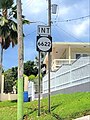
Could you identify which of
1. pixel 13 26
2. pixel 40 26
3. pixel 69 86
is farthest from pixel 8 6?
pixel 40 26

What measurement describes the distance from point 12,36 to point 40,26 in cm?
2175

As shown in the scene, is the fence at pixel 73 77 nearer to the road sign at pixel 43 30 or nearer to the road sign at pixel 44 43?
the road sign at pixel 44 43

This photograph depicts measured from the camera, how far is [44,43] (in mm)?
17719

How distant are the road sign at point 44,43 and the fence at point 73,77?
4504mm

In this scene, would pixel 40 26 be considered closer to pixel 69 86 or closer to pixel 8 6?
pixel 69 86

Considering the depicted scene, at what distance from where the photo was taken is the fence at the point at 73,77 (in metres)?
22.0

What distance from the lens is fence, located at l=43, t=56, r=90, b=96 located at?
22.0 meters

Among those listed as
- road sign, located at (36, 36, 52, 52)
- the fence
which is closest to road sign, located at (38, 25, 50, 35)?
road sign, located at (36, 36, 52, 52)

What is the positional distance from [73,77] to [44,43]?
7487 millimetres

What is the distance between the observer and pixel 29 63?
268ft

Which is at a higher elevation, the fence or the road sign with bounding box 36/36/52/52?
the road sign with bounding box 36/36/52/52

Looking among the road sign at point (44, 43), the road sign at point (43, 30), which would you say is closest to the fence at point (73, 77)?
the road sign at point (44, 43)

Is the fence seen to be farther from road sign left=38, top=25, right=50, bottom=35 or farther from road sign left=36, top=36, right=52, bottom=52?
road sign left=38, top=25, right=50, bottom=35

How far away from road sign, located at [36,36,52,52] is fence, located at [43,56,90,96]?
14.8 feet
